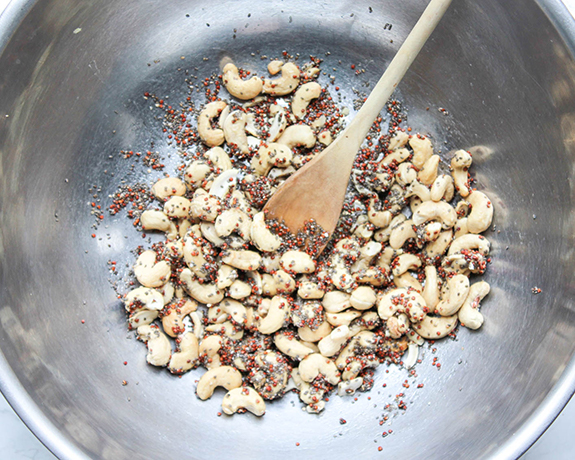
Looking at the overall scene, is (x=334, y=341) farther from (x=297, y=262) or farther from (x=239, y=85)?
(x=239, y=85)

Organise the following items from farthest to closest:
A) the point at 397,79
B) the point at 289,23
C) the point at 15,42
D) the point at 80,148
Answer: the point at 289,23, the point at 80,148, the point at 397,79, the point at 15,42

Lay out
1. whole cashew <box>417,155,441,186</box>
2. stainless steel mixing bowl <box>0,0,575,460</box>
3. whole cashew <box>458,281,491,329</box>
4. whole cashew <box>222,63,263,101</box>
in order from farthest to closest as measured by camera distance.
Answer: whole cashew <box>222,63,263,101</box>
whole cashew <box>417,155,441,186</box>
whole cashew <box>458,281,491,329</box>
stainless steel mixing bowl <box>0,0,575,460</box>

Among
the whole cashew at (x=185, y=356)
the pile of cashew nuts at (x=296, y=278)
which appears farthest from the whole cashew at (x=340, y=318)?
the whole cashew at (x=185, y=356)

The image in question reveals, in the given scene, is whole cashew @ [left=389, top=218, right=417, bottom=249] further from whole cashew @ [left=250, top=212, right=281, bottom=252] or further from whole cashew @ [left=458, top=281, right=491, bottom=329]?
whole cashew @ [left=250, top=212, right=281, bottom=252]

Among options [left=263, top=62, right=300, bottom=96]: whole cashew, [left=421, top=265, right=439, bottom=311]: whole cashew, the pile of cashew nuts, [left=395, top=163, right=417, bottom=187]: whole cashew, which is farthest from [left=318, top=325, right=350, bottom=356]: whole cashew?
[left=263, top=62, right=300, bottom=96]: whole cashew

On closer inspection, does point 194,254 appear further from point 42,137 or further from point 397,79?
point 397,79

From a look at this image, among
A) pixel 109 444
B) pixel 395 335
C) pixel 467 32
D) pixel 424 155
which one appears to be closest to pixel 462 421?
pixel 395 335
